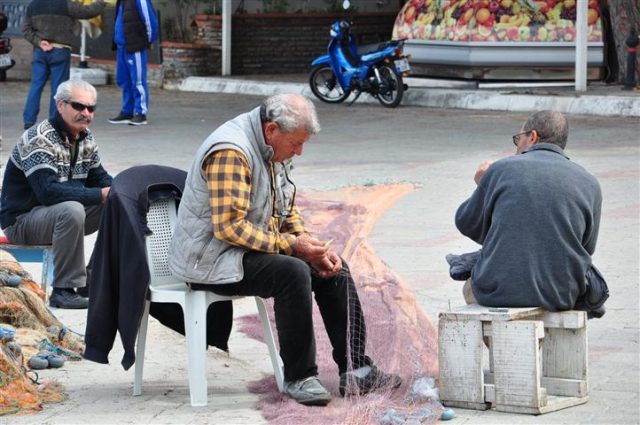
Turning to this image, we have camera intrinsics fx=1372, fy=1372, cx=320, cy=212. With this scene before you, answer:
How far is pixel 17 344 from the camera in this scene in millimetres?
5945

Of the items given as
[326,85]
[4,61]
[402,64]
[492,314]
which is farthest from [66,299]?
[4,61]

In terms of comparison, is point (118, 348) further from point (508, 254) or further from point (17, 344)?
point (508, 254)

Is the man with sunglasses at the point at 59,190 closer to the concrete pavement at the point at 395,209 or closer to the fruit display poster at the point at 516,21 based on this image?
the concrete pavement at the point at 395,209

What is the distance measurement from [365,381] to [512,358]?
65cm

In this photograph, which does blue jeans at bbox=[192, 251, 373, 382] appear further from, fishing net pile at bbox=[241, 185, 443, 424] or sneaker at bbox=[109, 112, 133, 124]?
sneaker at bbox=[109, 112, 133, 124]

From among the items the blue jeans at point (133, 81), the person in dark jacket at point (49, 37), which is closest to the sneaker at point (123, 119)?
the blue jeans at point (133, 81)

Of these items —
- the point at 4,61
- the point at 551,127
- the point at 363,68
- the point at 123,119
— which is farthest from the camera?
the point at 4,61

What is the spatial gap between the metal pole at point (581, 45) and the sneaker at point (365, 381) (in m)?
12.1

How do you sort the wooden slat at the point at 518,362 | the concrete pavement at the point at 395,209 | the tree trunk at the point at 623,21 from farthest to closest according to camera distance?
the tree trunk at the point at 623,21 → the concrete pavement at the point at 395,209 → the wooden slat at the point at 518,362

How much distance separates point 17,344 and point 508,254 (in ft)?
7.06

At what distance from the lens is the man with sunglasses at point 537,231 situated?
5480mm

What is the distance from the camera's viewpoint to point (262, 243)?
5.44 metres

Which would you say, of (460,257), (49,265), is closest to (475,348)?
(460,257)

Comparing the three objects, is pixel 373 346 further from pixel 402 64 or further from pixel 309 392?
pixel 402 64
